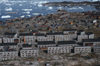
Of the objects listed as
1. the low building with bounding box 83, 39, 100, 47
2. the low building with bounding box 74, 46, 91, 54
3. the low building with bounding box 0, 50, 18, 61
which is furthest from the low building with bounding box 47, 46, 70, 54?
the low building with bounding box 0, 50, 18, 61

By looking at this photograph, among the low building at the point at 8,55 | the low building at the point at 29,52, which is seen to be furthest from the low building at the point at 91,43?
the low building at the point at 8,55

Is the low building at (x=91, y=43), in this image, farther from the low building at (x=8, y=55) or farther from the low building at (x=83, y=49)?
the low building at (x=8, y=55)

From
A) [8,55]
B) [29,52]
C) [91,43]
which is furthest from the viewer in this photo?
[91,43]

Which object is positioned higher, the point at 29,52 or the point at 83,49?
the point at 29,52

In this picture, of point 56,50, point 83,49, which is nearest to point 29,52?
point 56,50

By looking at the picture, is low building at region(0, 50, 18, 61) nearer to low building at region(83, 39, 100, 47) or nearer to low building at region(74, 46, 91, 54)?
low building at region(74, 46, 91, 54)

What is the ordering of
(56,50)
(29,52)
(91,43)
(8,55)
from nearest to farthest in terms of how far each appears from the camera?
(8,55) → (29,52) → (56,50) → (91,43)

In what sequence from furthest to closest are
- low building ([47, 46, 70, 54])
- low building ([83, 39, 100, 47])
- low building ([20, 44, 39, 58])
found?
low building ([83, 39, 100, 47])
low building ([47, 46, 70, 54])
low building ([20, 44, 39, 58])

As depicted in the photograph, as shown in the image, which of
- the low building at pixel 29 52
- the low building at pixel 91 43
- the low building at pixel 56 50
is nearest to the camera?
the low building at pixel 29 52

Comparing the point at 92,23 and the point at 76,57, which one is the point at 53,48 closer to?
the point at 76,57

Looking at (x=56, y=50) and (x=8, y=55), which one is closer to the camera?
(x=8, y=55)

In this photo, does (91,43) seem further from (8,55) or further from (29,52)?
(8,55)

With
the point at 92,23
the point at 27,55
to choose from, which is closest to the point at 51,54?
the point at 27,55
